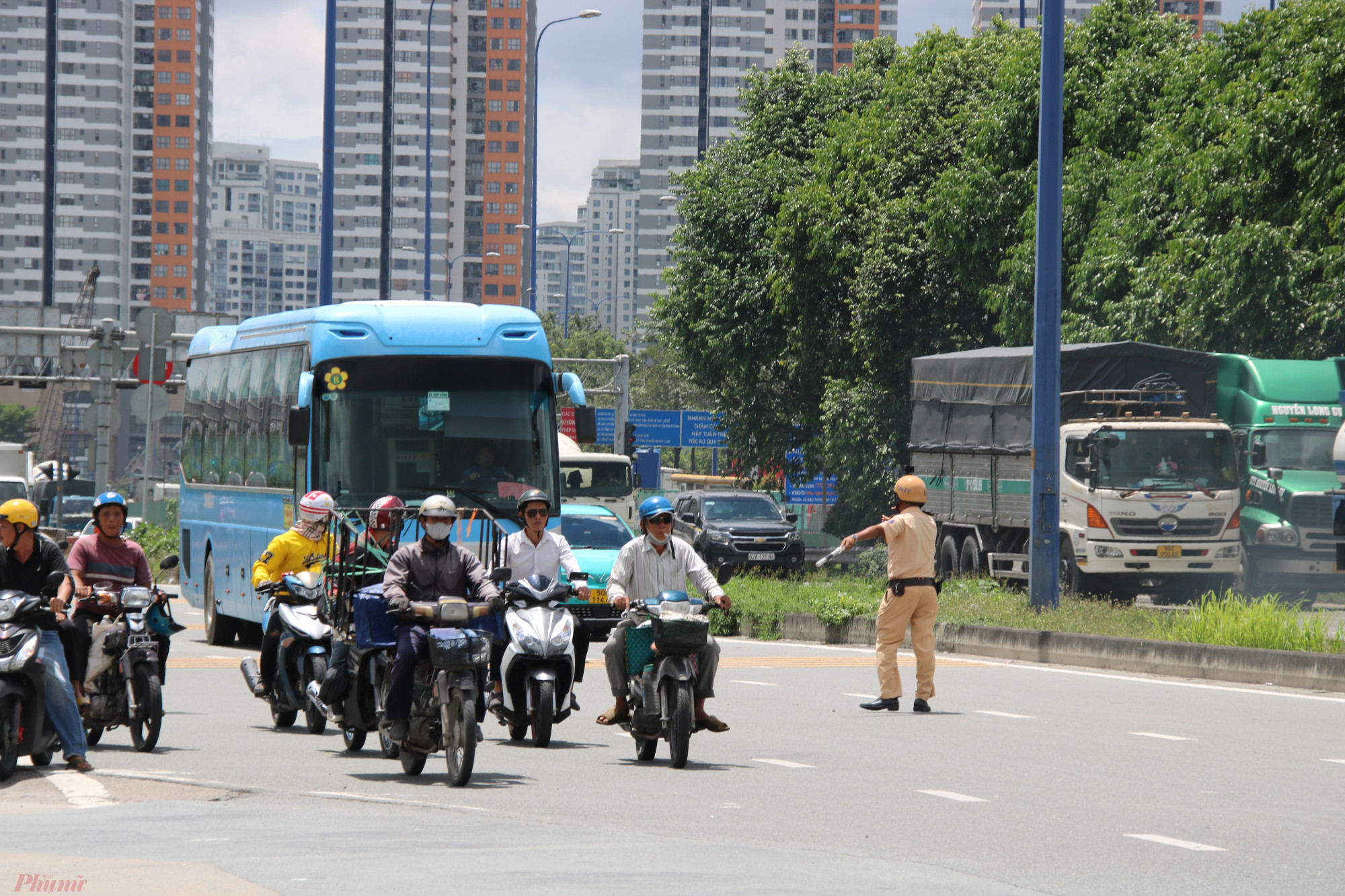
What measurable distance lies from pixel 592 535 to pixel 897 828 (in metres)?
15.6

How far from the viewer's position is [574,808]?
8688 mm

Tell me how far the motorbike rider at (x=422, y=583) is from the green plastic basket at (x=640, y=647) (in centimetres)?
106

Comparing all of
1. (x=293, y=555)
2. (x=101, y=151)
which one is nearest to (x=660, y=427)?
(x=293, y=555)

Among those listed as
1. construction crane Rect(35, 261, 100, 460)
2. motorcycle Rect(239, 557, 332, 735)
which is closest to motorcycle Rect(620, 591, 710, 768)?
motorcycle Rect(239, 557, 332, 735)

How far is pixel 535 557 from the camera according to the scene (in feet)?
39.3

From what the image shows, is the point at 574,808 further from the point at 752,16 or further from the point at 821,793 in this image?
the point at 752,16

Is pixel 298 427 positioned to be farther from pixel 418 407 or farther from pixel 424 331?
pixel 424 331

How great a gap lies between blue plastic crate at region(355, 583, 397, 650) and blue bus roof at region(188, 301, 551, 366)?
22.8 ft

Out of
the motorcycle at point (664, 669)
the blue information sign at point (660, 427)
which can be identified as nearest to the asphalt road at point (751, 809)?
the motorcycle at point (664, 669)

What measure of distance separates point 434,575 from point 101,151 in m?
146

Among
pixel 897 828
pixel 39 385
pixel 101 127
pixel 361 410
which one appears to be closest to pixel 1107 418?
pixel 361 410

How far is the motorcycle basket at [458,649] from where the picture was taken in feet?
30.7

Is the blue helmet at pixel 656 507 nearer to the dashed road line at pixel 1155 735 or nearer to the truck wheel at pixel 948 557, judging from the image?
the dashed road line at pixel 1155 735
